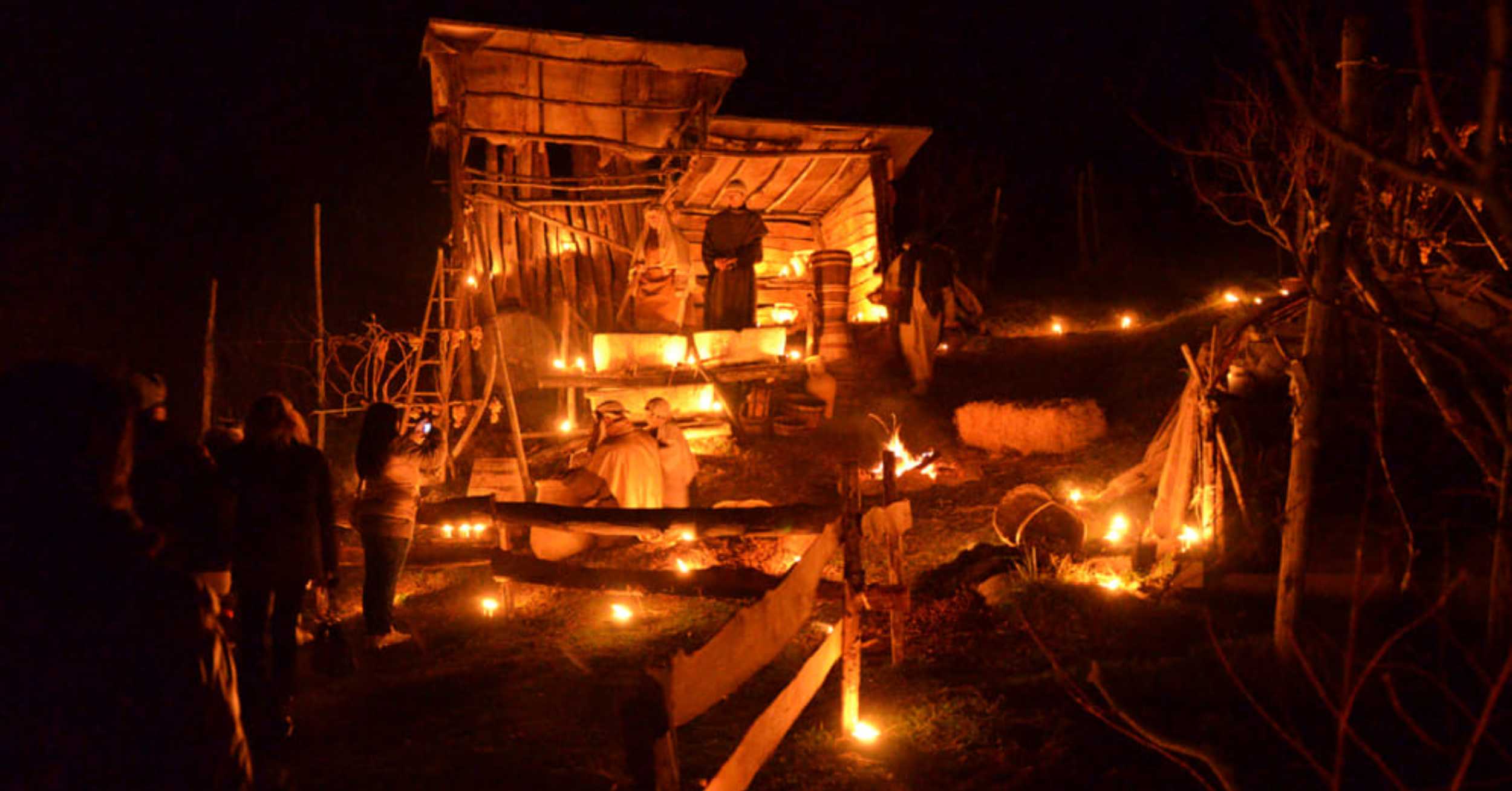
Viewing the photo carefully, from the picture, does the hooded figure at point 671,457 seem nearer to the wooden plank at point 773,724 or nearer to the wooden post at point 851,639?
the wooden plank at point 773,724

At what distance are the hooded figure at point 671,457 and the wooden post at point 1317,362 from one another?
550 centimetres

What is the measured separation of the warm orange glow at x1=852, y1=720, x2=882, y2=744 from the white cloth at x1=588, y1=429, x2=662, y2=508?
397cm

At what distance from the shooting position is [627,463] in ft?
28.3

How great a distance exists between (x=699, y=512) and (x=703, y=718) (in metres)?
1.52

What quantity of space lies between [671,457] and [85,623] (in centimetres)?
742

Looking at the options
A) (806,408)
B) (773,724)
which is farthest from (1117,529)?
(773,724)

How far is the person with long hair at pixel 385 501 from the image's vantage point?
625cm

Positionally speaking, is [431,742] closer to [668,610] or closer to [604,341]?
[668,610]

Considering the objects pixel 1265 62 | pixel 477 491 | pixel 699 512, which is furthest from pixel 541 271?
pixel 1265 62

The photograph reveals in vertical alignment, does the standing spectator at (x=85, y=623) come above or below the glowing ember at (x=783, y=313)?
below

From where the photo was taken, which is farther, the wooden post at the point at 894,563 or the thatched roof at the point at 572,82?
the thatched roof at the point at 572,82

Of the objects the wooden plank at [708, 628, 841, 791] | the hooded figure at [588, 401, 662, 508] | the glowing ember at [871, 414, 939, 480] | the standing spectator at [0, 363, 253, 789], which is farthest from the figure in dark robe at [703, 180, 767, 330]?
the standing spectator at [0, 363, 253, 789]

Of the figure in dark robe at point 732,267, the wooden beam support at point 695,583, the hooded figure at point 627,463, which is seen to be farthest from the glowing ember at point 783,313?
the wooden beam support at point 695,583

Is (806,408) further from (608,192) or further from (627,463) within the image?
(608,192)
